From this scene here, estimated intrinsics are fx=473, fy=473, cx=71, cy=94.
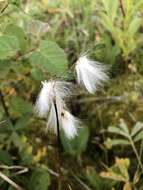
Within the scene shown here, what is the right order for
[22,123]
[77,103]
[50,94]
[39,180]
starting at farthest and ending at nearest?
1. [77,103]
2. [22,123]
3. [39,180]
4. [50,94]

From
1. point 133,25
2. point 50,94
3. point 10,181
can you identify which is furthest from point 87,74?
point 133,25

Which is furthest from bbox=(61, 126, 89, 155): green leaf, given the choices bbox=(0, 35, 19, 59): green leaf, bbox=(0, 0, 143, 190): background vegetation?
bbox=(0, 35, 19, 59): green leaf

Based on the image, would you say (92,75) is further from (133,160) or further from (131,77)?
(131,77)

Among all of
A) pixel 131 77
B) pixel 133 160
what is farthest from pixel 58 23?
pixel 133 160

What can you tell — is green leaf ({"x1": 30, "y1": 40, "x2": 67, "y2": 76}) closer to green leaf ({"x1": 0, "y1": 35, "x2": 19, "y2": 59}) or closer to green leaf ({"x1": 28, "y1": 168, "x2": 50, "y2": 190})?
green leaf ({"x1": 0, "y1": 35, "x2": 19, "y2": 59})

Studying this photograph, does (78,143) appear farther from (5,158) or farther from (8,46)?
(8,46)

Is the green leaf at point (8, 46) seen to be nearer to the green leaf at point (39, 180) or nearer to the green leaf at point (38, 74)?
the green leaf at point (38, 74)

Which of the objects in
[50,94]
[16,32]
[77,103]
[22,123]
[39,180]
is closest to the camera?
[50,94]
